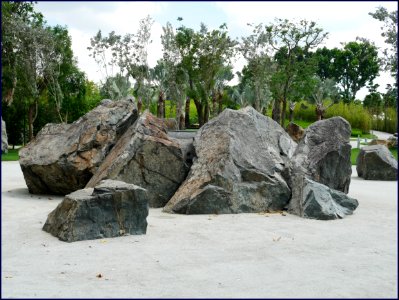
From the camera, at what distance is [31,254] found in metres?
5.09

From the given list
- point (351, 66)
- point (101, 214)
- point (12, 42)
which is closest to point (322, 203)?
point (101, 214)

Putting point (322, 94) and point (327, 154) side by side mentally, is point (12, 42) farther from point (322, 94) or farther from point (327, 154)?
point (322, 94)

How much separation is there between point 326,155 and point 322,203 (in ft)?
5.74

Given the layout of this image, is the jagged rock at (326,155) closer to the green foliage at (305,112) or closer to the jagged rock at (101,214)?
the jagged rock at (101,214)

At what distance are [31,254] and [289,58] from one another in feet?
101

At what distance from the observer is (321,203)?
761 cm

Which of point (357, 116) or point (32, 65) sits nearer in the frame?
point (32, 65)

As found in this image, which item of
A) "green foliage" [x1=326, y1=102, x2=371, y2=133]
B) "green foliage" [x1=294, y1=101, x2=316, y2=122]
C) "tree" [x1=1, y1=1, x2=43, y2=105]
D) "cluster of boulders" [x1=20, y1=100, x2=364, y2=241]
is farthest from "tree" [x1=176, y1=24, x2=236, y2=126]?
"cluster of boulders" [x1=20, y1=100, x2=364, y2=241]

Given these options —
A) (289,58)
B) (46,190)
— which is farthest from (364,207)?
(289,58)

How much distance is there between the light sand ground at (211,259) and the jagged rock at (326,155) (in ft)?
5.07

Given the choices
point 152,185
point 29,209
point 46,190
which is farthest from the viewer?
point 46,190

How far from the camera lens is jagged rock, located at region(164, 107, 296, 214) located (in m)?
7.80

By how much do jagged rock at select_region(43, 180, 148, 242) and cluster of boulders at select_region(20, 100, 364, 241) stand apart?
1 centimetres

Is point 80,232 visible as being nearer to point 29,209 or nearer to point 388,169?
point 29,209
